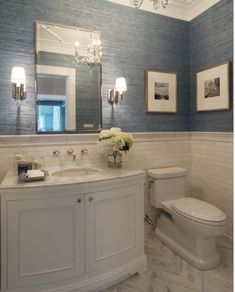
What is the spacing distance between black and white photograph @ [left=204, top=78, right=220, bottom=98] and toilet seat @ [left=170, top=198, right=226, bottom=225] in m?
1.17

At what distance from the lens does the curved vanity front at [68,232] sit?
145 centimetres

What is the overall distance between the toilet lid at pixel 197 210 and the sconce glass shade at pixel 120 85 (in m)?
1.26

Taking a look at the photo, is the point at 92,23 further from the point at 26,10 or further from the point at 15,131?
the point at 15,131

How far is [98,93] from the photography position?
7.42 ft

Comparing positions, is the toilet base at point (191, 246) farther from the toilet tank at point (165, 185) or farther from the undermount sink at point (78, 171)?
the undermount sink at point (78, 171)

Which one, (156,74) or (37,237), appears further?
(156,74)

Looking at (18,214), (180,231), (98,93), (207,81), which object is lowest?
(180,231)

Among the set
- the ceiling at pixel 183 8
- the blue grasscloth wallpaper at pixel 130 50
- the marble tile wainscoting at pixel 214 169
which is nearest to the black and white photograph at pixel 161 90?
the blue grasscloth wallpaper at pixel 130 50

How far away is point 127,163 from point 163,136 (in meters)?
0.56

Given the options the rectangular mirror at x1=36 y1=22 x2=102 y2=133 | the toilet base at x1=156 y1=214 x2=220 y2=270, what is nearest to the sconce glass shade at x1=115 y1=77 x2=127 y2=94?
the rectangular mirror at x1=36 y1=22 x2=102 y2=133

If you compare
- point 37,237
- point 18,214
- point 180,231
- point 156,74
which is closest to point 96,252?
point 37,237

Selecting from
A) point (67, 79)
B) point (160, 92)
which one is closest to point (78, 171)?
point (67, 79)

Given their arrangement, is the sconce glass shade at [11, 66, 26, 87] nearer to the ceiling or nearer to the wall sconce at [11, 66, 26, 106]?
the wall sconce at [11, 66, 26, 106]

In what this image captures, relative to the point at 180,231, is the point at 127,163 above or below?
above
